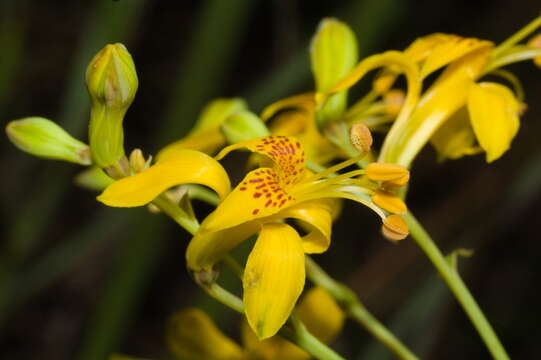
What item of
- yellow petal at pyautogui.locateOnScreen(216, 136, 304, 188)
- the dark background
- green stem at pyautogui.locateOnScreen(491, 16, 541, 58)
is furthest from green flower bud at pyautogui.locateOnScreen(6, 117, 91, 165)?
the dark background

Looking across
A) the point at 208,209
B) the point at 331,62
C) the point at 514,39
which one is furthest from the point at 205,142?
the point at 208,209

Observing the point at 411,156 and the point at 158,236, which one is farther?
the point at 158,236

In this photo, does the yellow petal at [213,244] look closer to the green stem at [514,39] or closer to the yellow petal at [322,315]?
the yellow petal at [322,315]

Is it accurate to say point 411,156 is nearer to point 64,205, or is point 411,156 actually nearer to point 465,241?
point 465,241

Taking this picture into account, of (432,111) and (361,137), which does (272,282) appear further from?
(432,111)

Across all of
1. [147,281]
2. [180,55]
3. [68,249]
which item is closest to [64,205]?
[180,55]

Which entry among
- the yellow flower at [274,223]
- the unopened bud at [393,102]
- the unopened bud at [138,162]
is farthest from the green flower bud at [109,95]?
the unopened bud at [393,102]
